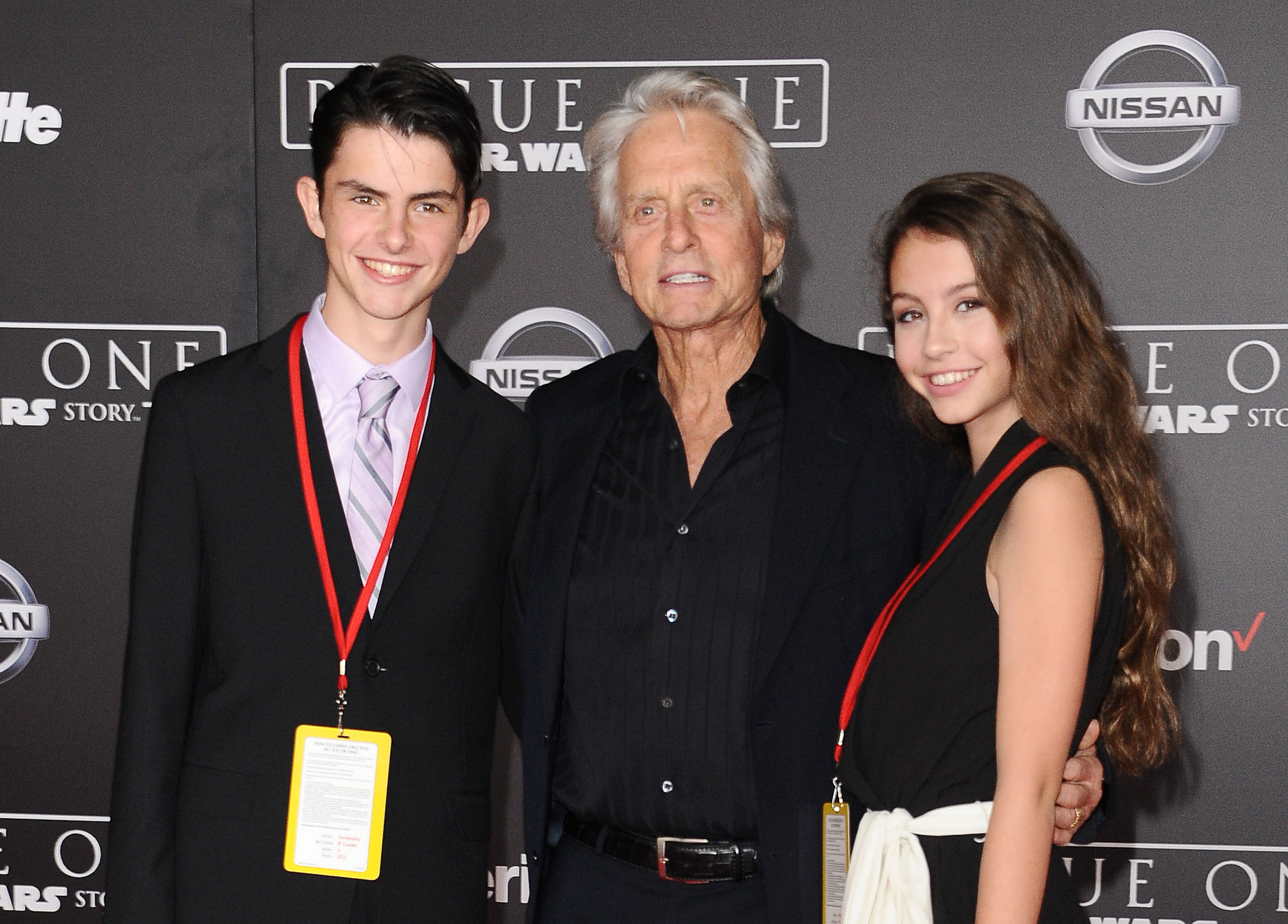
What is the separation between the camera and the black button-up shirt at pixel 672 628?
2.16 m

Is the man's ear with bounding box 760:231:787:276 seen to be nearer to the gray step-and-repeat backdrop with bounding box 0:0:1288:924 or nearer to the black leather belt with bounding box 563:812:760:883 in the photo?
the gray step-and-repeat backdrop with bounding box 0:0:1288:924

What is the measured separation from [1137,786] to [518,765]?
1.86m

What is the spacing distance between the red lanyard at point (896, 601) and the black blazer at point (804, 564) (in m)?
0.07

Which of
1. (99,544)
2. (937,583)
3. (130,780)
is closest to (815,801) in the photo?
(937,583)

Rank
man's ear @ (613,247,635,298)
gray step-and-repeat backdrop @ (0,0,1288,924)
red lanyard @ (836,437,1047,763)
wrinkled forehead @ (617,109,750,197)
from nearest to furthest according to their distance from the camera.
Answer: red lanyard @ (836,437,1047,763) < wrinkled forehead @ (617,109,750,197) < man's ear @ (613,247,635,298) < gray step-and-repeat backdrop @ (0,0,1288,924)

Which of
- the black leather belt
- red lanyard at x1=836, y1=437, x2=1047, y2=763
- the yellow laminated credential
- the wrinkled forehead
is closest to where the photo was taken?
red lanyard at x1=836, y1=437, x2=1047, y2=763

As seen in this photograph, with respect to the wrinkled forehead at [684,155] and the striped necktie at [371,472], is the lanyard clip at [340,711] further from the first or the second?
the wrinkled forehead at [684,155]

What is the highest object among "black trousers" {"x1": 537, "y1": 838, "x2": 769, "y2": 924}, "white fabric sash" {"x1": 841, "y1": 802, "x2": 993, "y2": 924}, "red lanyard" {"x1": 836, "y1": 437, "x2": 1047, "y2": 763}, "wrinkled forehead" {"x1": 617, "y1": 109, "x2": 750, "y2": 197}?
"wrinkled forehead" {"x1": 617, "y1": 109, "x2": 750, "y2": 197}

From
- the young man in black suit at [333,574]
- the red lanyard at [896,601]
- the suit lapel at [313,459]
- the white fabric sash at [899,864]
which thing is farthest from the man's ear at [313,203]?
the white fabric sash at [899,864]

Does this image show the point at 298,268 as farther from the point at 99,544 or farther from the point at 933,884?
the point at 933,884

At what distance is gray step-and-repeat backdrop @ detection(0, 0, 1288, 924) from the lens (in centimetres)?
348

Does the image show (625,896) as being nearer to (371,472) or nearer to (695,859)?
(695,859)

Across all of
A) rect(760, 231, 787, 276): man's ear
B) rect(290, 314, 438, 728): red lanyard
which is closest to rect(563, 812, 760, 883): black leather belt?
rect(290, 314, 438, 728): red lanyard

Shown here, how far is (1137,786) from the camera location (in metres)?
3.58
